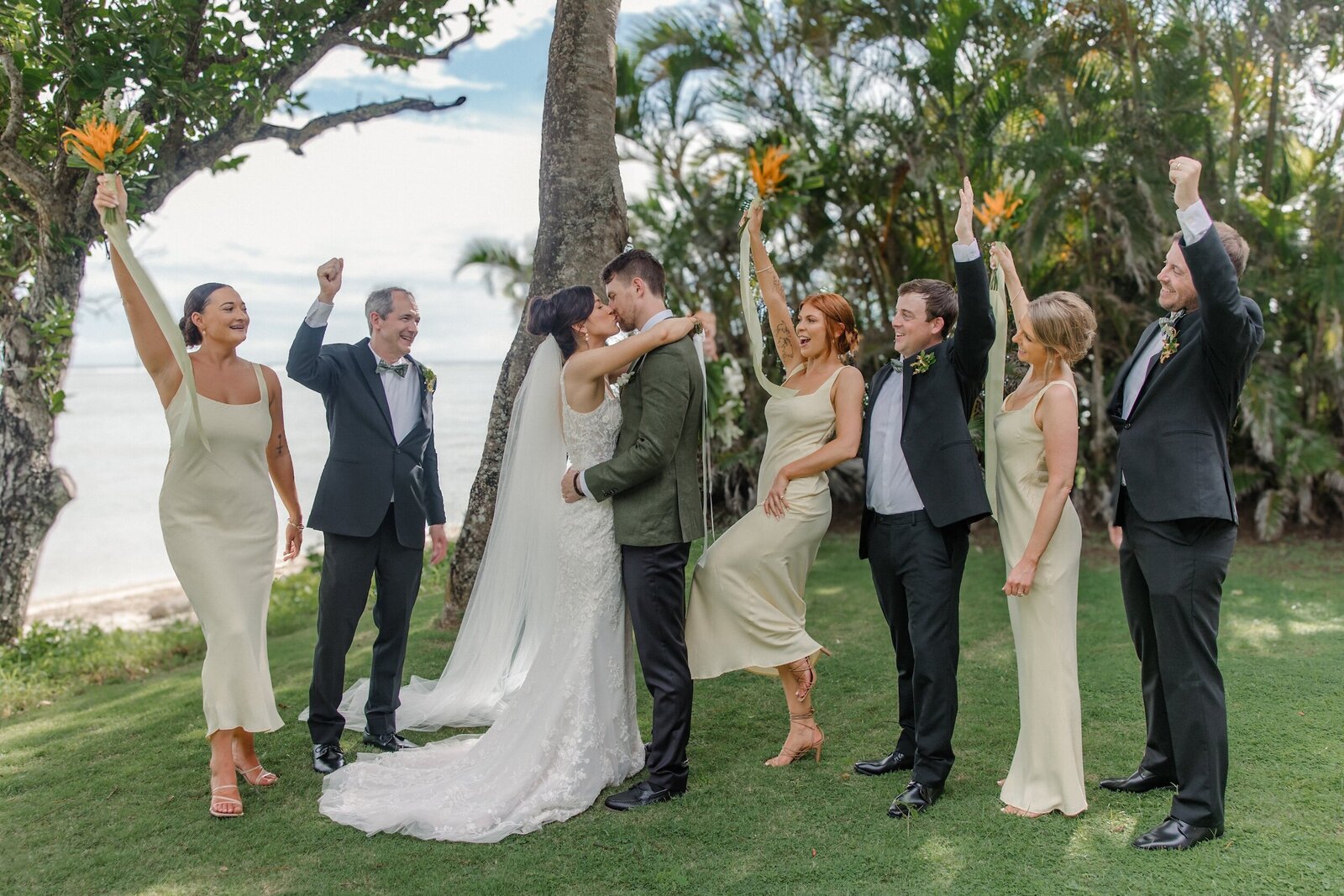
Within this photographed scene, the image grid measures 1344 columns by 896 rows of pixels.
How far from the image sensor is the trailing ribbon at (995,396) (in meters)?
4.15

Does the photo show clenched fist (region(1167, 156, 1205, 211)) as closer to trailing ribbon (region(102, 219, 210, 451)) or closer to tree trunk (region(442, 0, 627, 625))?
trailing ribbon (region(102, 219, 210, 451))

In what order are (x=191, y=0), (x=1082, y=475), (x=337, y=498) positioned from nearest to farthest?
(x=337, y=498)
(x=191, y=0)
(x=1082, y=475)

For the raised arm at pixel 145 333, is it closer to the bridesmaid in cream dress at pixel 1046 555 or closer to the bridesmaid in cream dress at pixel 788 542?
the bridesmaid in cream dress at pixel 788 542

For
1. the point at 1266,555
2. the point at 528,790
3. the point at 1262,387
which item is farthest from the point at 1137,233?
the point at 528,790

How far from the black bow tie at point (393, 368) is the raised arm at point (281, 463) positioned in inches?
18.2

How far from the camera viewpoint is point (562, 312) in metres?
4.32

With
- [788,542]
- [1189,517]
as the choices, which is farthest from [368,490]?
[1189,517]

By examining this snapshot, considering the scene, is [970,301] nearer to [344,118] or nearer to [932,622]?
[932,622]

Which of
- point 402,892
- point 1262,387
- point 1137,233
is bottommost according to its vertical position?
point 402,892

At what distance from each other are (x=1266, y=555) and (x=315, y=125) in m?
9.00

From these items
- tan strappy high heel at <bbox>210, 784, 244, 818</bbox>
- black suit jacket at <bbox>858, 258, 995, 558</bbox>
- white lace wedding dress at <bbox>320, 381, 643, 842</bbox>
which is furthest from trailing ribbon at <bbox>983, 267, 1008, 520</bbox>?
tan strappy high heel at <bbox>210, 784, 244, 818</bbox>

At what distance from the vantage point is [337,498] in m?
4.82

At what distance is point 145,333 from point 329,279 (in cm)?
78

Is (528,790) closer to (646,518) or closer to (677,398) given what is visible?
(646,518)
